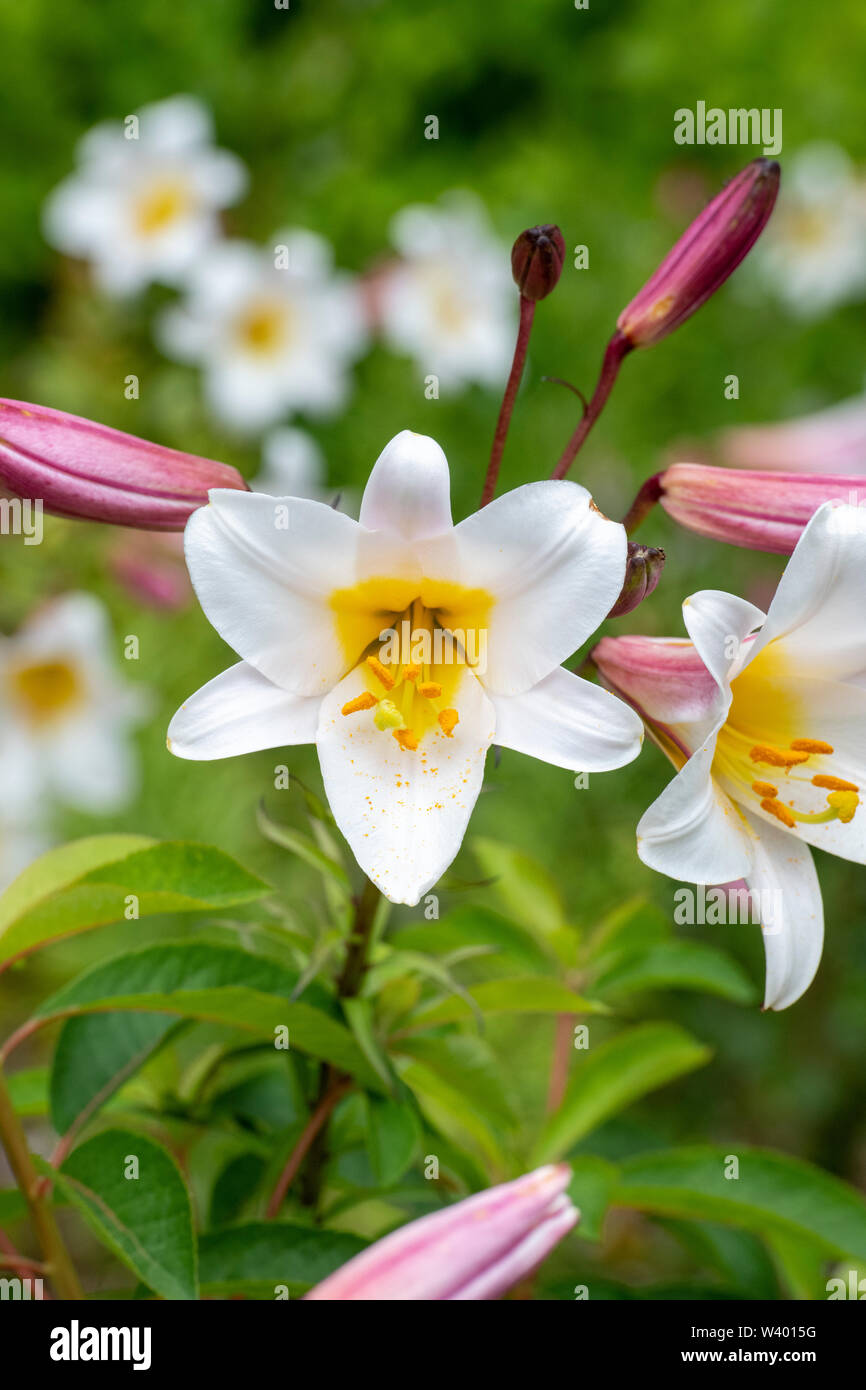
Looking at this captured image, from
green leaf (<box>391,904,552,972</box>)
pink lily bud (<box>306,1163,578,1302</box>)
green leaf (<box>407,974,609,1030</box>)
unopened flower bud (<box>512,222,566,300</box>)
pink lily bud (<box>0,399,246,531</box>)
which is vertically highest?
unopened flower bud (<box>512,222,566,300</box>)

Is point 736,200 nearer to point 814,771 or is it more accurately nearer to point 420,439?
point 420,439

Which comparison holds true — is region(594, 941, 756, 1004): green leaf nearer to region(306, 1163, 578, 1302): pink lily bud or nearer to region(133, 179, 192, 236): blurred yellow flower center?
region(306, 1163, 578, 1302): pink lily bud

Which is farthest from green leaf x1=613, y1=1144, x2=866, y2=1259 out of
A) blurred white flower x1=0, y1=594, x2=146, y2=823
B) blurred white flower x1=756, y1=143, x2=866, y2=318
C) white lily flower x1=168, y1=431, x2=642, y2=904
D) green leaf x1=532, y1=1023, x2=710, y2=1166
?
blurred white flower x1=756, y1=143, x2=866, y2=318

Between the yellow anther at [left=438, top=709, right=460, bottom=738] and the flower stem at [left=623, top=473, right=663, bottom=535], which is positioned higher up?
the flower stem at [left=623, top=473, right=663, bottom=535]

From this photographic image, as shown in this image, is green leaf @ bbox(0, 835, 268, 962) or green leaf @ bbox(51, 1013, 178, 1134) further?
green leaf @ bbox(51, 1013, 178, 1134)

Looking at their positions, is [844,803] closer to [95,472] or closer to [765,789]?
[765,789]

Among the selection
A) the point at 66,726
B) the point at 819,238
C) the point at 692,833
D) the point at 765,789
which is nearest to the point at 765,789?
the point at 765,789

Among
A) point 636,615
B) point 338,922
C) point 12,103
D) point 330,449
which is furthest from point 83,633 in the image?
point 12,103
